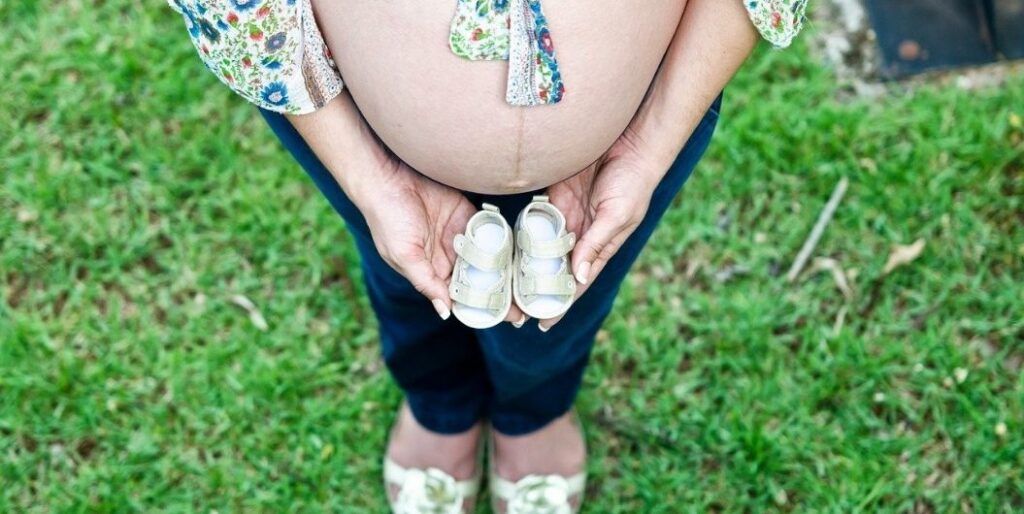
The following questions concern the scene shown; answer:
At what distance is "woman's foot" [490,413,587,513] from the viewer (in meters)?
2.49

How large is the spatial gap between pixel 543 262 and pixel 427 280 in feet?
0.63

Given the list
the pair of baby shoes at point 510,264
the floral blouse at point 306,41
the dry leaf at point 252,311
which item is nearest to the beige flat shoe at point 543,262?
the pair of baby shoes at point 510,264

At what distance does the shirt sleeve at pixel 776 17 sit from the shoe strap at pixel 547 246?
1.45 ft

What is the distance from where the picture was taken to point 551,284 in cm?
161

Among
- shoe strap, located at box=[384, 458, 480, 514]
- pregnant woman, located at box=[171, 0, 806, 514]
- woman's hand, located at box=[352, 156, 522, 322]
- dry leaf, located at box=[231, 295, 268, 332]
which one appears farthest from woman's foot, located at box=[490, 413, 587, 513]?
woman's hand, located at box=[352, 156, 522, 322]

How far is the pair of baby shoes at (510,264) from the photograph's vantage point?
1.61 m

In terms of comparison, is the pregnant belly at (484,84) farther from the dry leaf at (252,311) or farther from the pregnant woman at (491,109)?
the dry leaf at (252,311)

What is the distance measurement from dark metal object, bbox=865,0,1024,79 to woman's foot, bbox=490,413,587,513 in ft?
5.21

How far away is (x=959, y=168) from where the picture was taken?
9.68 ft

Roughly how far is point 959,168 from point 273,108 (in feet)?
7.39

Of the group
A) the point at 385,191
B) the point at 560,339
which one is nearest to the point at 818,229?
the point at 560,339

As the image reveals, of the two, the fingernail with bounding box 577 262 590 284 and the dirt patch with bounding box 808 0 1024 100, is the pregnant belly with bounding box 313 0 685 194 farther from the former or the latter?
the dirt patch with bounding box 808 0 1024 100

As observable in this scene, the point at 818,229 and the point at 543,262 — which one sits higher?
the point at 543,262

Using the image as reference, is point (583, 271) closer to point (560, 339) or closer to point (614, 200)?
point (614, 200)
